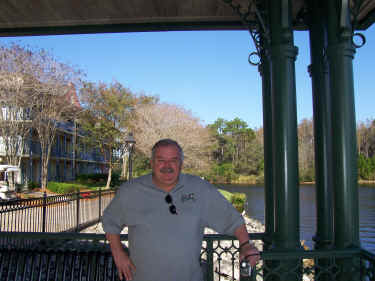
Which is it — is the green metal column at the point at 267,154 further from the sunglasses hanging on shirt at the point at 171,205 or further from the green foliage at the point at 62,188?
the green foliage at the point at 62,188

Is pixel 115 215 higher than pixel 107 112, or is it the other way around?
pixel 107 112

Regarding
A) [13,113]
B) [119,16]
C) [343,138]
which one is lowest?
[343,138]

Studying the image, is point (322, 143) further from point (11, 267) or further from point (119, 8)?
point (11, 267)

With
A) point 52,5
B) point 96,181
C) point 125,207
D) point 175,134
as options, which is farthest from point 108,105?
point 125,207

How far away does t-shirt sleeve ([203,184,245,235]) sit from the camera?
1979mm

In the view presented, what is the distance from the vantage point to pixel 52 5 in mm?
3811

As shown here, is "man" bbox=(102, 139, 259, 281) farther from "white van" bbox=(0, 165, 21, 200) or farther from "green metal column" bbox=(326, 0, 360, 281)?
"white van" bbox=(0, 165, 21, 200)

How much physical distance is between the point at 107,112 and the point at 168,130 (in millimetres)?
5507

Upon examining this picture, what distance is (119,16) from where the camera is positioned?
4.05 metres

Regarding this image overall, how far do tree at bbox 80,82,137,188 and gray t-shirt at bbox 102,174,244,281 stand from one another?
2685 cm

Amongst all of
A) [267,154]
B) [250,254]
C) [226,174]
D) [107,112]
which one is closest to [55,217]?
[267,154]

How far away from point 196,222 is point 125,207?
42 cm

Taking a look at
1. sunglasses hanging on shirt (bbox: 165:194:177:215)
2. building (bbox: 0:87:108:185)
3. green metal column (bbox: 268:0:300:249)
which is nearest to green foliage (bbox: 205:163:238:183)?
building (bbox: 0:87:108:185)

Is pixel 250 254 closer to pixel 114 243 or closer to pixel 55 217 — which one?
pixel 114 243
